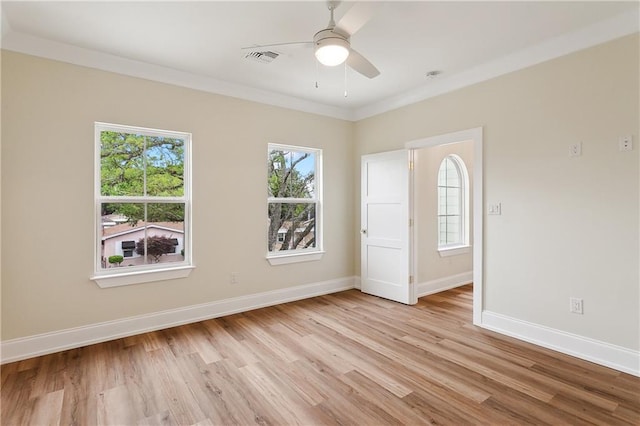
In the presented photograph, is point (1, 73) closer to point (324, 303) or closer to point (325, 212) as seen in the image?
point (325, 212)

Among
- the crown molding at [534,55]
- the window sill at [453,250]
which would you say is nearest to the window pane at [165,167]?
the crown molding at [534,55]

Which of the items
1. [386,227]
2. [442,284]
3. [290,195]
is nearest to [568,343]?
[442,284]

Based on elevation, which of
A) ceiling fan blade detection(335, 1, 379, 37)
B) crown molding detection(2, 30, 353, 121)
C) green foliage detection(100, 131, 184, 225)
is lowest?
green foliage detection(100, 131, 184, 225)

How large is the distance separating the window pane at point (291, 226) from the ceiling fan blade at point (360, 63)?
2233 mm

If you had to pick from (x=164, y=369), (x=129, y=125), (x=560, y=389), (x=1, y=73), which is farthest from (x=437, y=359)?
(x=1, y=73)

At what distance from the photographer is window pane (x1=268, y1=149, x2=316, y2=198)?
14.1ft

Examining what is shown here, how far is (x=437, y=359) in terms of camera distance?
2691mm

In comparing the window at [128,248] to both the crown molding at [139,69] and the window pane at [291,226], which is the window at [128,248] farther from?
the crown molding at [139,69]

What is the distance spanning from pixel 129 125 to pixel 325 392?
119 inches

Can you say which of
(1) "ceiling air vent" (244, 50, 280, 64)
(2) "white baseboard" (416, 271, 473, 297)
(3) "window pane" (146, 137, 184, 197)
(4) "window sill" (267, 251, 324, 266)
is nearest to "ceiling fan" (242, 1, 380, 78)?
Result: (1) "ceiling air vent" (244, 50, 280, 64)

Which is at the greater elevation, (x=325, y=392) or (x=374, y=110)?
(x=374, y=110)

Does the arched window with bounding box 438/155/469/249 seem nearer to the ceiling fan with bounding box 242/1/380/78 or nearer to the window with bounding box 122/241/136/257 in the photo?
the ceiling fan with bounding box 242/1/380/78

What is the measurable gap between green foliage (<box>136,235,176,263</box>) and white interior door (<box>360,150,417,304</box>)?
8.52ft

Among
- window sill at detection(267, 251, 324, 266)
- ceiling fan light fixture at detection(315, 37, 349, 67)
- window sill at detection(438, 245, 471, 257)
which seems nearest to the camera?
ceiling fan light fixture at detection(315, 37, 349, 67)
